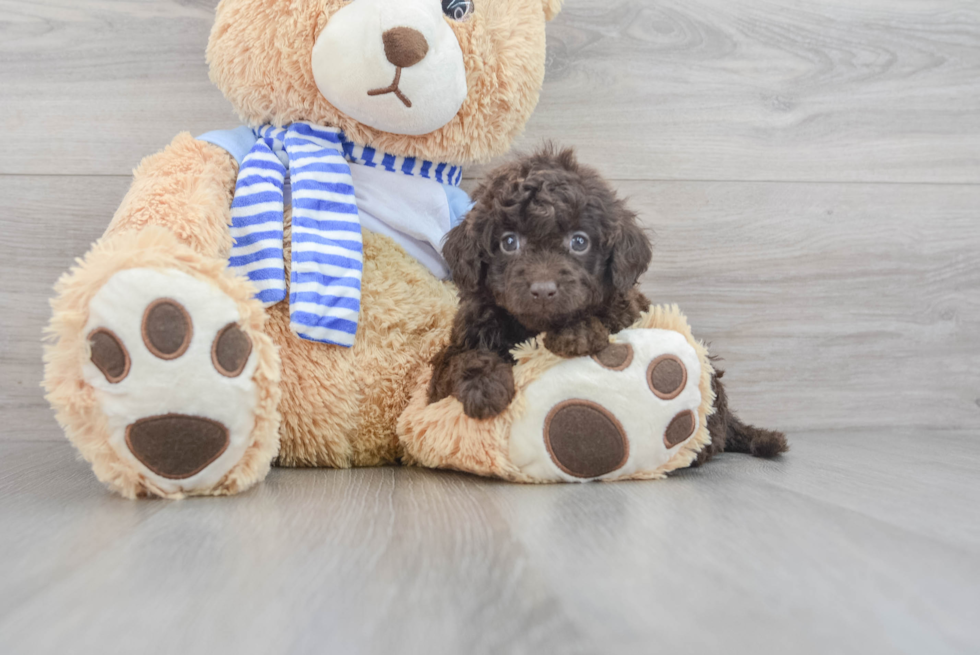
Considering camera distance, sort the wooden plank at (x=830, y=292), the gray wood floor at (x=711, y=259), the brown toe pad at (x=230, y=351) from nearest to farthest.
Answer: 1. the gray wood floor at (x=711, y=259)
2. the brown toe pad at (x=230, y=351)
3. the wooden plank at (x=830, y=292)

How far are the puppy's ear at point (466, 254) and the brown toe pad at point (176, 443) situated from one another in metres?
0.34

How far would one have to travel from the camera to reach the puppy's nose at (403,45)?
93cm

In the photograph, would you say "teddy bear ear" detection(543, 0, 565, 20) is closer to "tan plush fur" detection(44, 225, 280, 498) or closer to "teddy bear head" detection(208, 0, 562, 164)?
"teddy bear head" detection(208, 0, 562, 164)

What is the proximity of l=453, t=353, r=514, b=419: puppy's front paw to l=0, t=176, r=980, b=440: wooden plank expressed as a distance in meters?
0.58

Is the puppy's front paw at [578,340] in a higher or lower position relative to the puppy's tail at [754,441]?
higher

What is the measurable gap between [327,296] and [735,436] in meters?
0.70

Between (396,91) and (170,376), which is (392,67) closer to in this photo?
(396,91)

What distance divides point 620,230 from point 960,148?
1.02 metres

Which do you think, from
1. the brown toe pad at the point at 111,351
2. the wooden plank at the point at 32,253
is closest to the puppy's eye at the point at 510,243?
the brown toe pad at the point at 111,351

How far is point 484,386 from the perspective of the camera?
86 cm

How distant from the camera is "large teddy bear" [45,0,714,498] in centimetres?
77

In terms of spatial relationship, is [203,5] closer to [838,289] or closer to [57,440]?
[57,440]

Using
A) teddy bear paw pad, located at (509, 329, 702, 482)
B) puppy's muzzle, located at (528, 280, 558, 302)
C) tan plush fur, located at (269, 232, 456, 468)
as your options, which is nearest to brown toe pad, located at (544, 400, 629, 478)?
teddy bear paw pad, located at (509, 329, 702, 482)

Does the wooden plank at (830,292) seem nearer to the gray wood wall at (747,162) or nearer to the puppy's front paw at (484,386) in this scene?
the gray wood wall at (747,162)
